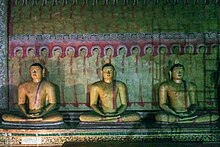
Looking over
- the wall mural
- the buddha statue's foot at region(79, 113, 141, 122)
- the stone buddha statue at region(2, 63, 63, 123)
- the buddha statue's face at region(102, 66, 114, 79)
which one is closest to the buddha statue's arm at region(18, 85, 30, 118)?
the stone buddha statue at region(2, 63, 63, 123)

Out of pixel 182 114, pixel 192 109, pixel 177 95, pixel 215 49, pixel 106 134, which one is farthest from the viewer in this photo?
pixel 215 49

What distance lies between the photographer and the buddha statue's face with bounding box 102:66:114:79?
7.93 metres

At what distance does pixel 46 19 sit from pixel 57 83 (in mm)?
1090

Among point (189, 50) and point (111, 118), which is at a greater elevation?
point (189, 50)

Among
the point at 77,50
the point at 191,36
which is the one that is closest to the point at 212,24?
the point at 191,36

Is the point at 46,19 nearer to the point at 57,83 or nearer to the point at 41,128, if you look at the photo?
the point at 57,83

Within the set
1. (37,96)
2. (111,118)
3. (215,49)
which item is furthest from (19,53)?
(215,49)

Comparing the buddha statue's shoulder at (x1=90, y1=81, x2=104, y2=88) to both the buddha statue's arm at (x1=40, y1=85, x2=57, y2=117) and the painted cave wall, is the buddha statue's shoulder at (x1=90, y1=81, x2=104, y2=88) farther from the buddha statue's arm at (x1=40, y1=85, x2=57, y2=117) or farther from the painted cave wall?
the buddha statue's arm at (x1=40, y1=85, x2=57, y2=117)

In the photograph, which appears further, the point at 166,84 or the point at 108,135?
the point at 166,84

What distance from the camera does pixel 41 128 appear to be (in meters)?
7.55

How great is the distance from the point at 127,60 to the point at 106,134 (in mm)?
1484

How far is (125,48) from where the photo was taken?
8.48 m

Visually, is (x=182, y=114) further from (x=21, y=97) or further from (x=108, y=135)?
(x=21, y=97)

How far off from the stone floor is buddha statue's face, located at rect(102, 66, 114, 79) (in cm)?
80
